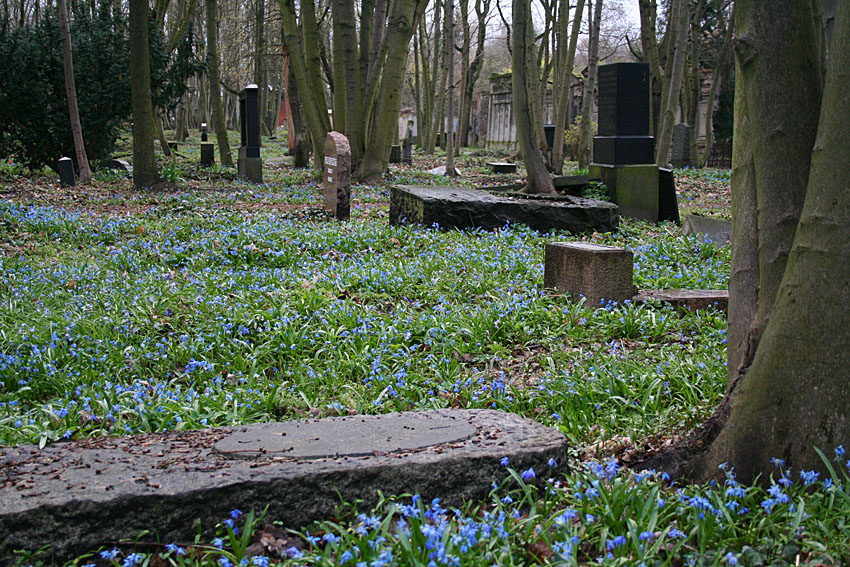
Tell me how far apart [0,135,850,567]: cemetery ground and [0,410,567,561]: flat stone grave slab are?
6cm

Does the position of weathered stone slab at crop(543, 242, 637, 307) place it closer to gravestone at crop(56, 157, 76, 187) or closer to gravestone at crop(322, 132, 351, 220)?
gravestone at crop(322, 132, 351, 220)

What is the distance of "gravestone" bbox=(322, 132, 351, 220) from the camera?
10.1 meters

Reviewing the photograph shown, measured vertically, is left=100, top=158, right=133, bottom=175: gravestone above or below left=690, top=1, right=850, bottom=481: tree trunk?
above

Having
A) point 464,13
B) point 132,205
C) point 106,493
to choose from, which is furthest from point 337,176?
point 464,13

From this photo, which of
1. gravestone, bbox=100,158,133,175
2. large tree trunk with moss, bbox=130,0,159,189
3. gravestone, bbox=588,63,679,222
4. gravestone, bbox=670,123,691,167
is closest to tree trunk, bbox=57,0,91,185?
large tree trunk with moss, bbox=130,0,159,189

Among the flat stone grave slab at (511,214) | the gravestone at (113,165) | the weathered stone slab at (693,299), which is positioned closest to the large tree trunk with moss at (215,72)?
the gravestone at (113,165)

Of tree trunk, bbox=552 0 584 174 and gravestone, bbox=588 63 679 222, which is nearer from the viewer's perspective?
gravestone, bbox=588 63 679 222

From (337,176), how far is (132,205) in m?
3.71

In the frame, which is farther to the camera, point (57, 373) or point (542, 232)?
point (542, 232)

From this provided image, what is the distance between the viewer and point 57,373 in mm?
4348

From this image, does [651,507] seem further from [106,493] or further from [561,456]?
[106,493]

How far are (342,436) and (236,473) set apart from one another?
50 centimetres

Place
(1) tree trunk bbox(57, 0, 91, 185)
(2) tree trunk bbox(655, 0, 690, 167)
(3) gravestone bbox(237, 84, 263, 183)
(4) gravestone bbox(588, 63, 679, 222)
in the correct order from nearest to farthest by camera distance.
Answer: (4) gravestone bbox(588, 63, 679, 222), (1) tree trunk bbox(57, 0, 91, 185), (2) tree trunk bbox(655, 0, 690, 167), (3) gravestone bbox(237, 84, 263, 183)

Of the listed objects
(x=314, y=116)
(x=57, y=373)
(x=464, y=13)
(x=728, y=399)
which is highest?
(x=464, y=13)
